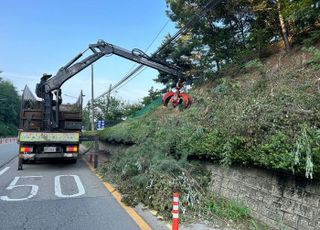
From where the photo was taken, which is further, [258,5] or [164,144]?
[258,5]

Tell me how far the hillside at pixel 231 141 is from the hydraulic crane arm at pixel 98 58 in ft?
16.1

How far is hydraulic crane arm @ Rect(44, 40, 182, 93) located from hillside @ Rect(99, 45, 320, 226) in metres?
4.90

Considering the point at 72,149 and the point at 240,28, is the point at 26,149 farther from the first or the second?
the point at 240,28

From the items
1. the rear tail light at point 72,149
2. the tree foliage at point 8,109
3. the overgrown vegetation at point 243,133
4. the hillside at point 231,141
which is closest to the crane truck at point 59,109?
the rear tail light at point 72,149

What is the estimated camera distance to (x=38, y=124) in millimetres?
16250

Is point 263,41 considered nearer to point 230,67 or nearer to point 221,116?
point 230,67

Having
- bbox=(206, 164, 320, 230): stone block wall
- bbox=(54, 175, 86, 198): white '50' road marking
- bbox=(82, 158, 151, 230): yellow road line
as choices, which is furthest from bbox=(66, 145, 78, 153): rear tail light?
bbox=(206, 164, 320, 230): stone block wall

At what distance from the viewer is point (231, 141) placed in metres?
6.76

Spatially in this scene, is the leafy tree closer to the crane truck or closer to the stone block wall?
the crane truck

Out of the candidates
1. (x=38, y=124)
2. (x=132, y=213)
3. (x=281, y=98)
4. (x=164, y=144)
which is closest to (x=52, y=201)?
(x=132, y=213)

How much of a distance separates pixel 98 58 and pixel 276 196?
39.1ft

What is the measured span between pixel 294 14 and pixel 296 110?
701cm

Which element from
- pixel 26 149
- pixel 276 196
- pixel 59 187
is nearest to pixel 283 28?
pixel 276 196

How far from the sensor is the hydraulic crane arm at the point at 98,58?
627 inches
